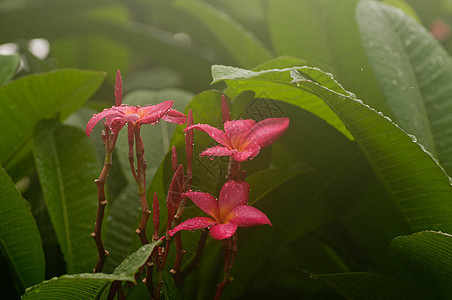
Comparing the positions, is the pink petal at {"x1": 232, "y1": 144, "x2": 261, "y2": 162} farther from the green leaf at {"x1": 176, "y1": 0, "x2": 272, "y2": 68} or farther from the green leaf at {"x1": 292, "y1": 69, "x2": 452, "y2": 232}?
the green leaf at {"x1": 176, "y1": 0, "x2": 272, "y2": 68}

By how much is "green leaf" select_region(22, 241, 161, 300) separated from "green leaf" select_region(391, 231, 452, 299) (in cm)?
32

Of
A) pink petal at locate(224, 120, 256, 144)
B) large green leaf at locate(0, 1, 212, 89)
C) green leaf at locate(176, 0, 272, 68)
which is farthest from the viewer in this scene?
large green leaf at locate(0, 1, 212, 89)

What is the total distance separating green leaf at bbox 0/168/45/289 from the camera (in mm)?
624

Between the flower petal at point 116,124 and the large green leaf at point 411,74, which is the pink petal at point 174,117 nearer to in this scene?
the flower petal at point 116,124

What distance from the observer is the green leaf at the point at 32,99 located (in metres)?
0.78

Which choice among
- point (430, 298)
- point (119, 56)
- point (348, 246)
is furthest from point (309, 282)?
point (119, 56)

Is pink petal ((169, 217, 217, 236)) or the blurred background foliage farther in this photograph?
the blurred background foliage

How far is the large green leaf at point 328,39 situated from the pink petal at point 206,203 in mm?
406

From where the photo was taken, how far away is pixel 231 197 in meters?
0.50

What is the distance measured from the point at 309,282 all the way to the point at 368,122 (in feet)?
1.66

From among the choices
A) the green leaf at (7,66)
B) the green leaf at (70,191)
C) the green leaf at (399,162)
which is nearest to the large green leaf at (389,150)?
the green leaf at (399,162)

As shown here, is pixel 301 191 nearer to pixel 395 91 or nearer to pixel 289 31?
pixel 395 91

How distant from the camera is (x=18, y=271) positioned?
0.68 m

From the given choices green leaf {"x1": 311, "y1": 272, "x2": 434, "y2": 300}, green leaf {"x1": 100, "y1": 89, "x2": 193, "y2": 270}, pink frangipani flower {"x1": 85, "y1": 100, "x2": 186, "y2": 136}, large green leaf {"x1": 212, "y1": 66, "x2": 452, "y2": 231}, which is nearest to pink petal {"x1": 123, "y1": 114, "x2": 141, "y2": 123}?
pink frangipani flower {"x1": 85, "y1": 100, "x2": 186, "y2": 136}
